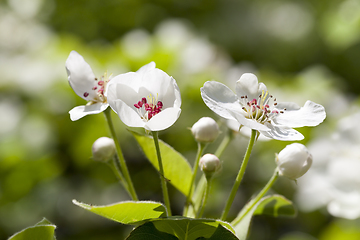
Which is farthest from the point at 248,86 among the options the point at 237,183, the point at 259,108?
the point at 237,183

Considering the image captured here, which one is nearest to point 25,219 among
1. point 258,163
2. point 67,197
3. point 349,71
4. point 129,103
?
point 67,197

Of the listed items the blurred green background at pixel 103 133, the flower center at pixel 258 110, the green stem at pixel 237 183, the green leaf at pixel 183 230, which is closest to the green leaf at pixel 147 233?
the green leaf at pixel 183 230

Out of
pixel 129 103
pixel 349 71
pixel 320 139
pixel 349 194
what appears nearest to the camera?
pixel 129 103

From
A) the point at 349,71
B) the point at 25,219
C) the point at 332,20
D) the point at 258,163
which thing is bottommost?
the point at 25,219

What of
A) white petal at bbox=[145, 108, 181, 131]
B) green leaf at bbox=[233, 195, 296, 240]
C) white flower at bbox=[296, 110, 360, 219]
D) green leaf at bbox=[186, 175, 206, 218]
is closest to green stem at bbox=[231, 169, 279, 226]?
green leaf at bbox=[233, 195, 296, 240]

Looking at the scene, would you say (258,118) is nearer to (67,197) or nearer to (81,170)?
(81,170)
